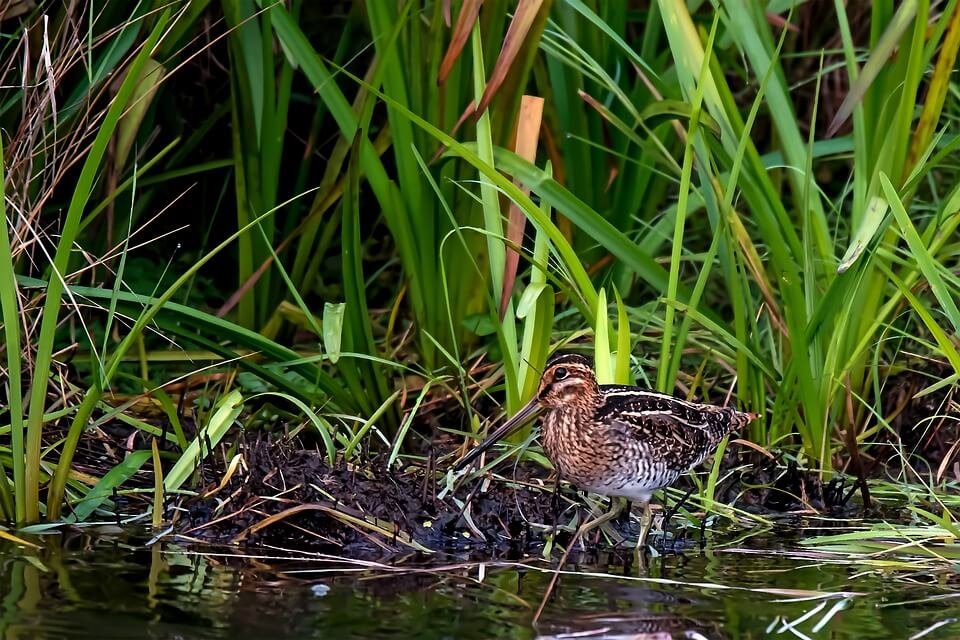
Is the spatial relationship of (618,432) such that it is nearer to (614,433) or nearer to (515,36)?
(614,433)

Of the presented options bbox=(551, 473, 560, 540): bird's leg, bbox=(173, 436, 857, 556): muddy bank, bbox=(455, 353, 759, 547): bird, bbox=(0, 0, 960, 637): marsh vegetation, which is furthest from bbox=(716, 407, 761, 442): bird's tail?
bbox=(551, 473, 560, 540): bird's leg

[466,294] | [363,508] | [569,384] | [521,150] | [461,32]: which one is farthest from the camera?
[466,294]

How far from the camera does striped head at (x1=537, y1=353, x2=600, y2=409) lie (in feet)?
14.1

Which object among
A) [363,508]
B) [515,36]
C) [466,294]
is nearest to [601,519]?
[363,508]

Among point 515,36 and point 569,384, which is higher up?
point 515,36

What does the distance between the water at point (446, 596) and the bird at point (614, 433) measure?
260 mm

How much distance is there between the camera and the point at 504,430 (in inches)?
171

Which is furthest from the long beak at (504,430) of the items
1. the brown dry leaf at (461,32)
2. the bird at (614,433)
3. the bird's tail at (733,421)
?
the brown dry leaf at (461,32)

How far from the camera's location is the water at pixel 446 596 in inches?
127

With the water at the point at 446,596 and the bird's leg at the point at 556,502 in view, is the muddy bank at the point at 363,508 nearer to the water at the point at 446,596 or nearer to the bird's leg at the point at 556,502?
the bird's leg at the point at 556,502

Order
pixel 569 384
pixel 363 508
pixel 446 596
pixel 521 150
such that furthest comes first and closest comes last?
pixel 521 150 < pixel 569 384 < pixel 363 508 < pixel 446 596

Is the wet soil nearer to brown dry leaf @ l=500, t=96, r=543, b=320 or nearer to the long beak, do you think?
the long beak

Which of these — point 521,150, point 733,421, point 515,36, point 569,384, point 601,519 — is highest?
point 515,36

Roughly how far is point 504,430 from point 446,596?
900 mm
